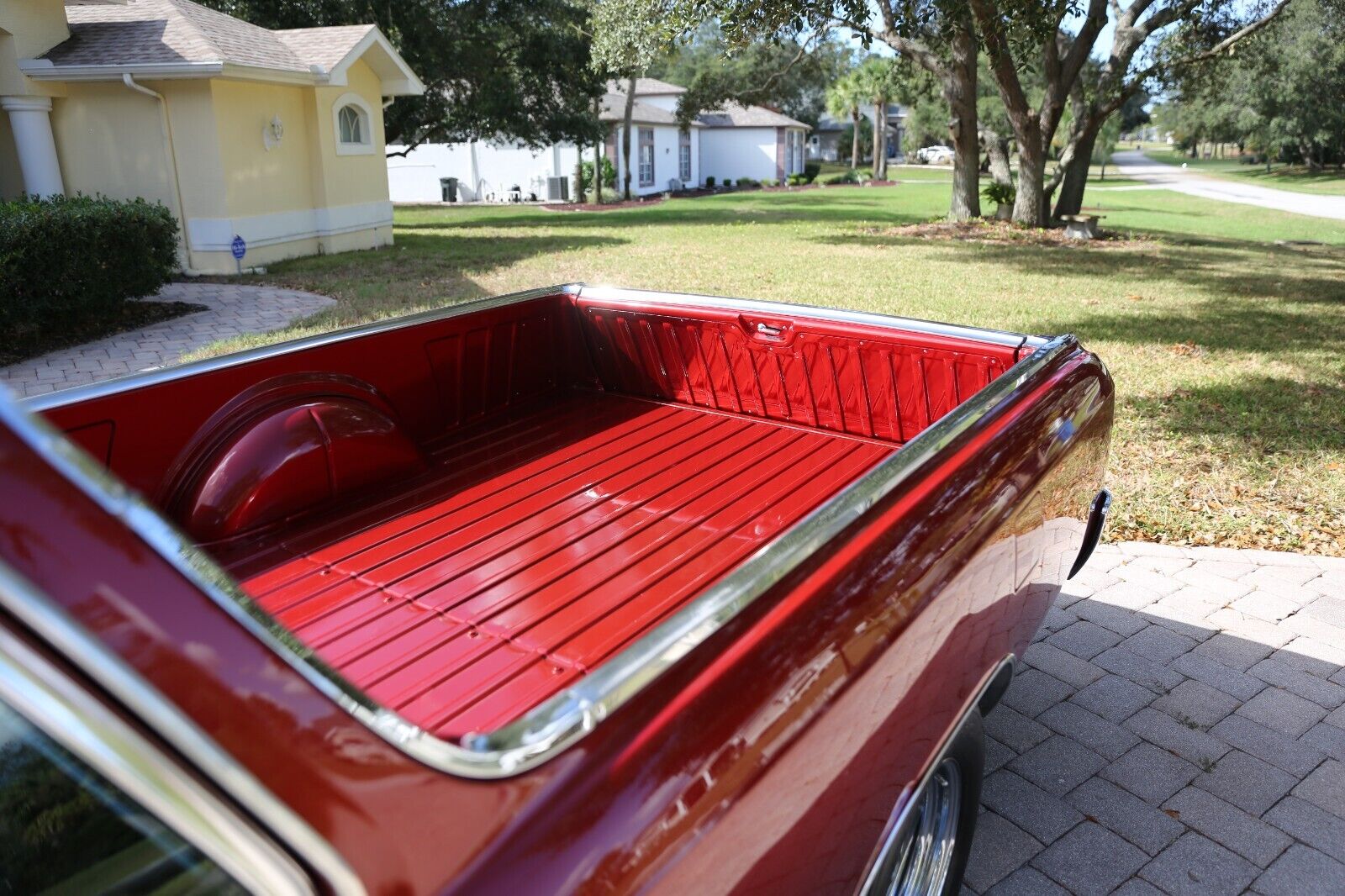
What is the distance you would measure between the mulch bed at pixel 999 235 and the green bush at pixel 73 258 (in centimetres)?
1271

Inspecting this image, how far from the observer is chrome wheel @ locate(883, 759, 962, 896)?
2.14 meters

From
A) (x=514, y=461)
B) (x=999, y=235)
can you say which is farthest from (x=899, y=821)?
(x=999, y=235)

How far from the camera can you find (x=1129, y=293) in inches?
437

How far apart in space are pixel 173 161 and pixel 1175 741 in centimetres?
1376

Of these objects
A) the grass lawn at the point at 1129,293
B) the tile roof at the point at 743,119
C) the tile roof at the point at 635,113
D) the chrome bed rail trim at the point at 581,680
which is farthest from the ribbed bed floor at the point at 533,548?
the tile roof at the point at 743,119

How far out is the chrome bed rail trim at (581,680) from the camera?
0.85 m

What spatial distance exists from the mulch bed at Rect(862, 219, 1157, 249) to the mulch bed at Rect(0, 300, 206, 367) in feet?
41.3

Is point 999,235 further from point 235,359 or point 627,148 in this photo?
point 627,148

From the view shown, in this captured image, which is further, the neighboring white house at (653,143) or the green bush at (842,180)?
the green bush at (842,180)

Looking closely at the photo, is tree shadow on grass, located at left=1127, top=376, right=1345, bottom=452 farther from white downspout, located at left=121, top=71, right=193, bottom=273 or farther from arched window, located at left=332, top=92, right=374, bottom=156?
arched window, located at left=332, top=92, right=374, bottom=156

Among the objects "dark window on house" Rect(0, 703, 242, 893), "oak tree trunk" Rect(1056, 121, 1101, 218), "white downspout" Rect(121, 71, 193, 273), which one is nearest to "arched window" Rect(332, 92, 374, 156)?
"white downspout" Rect(121, 71, 193, 273)

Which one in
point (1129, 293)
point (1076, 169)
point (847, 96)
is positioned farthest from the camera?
point (847, 96)

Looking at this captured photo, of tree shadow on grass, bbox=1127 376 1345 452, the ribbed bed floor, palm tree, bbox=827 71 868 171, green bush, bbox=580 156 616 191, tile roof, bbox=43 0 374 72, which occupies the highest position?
palm tree, bbox=827 71 868 171

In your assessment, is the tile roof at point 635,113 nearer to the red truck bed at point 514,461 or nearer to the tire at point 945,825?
the red truck bed at point 514,461
